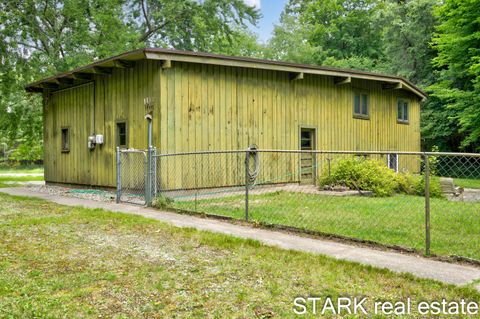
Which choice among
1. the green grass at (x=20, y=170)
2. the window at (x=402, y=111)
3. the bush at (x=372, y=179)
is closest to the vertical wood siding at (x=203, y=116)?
the window at (x=402, y=111)

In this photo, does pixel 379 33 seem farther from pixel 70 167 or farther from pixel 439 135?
pixel 70 167

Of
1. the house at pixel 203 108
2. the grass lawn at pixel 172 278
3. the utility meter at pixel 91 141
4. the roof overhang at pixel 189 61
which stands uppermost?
the roof overhang at pixel 189 61

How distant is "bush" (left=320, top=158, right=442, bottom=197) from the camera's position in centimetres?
1114

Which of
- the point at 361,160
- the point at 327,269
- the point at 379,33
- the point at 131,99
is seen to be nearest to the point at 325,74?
the point at 361,160

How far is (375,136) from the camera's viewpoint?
16016mm

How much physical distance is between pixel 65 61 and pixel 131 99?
10.5 meters

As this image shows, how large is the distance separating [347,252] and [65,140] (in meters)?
12.2

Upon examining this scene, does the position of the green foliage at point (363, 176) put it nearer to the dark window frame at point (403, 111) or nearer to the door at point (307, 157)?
the door at point (307, 157)

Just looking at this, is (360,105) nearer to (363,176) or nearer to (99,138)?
(363,176)

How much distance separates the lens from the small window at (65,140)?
1455 centimetres

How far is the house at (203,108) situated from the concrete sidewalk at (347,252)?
3669mm

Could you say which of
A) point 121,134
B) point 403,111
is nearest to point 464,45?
point 403,111

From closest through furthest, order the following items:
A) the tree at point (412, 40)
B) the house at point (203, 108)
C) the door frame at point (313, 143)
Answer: the house at point (203, 108)
the door frame at point (313, 143)
the tree at point (412, 40)

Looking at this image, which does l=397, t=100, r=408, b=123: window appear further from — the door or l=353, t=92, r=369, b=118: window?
A: the door
